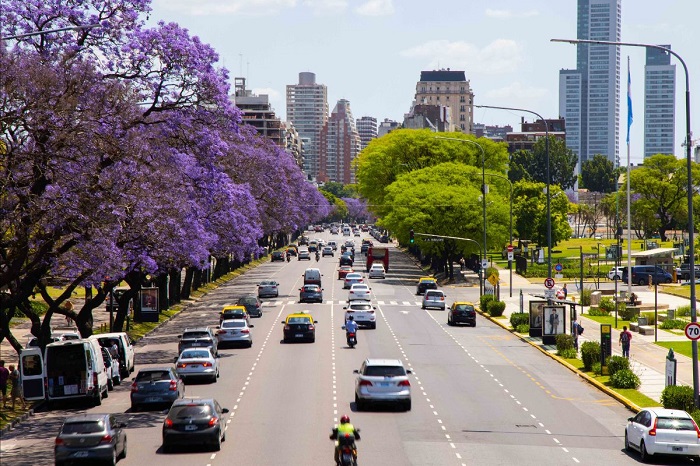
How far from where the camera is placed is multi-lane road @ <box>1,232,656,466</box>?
88.1ft

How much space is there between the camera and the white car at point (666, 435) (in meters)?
26.6

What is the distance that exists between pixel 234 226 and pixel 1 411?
119 ft

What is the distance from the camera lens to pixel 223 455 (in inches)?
1037

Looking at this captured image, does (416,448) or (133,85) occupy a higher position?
(133,85)

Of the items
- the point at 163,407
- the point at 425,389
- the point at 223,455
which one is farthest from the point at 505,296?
the point at 223,455

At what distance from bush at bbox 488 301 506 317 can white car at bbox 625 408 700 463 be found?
4179cm

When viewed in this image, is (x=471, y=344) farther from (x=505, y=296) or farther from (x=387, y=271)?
Result: (x=387, y=271)

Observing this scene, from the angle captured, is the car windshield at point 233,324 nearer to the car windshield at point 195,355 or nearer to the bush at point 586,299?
the car windshield at point 195,355

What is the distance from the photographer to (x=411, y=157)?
13100 cm

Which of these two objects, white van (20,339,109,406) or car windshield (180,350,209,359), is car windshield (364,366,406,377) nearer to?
car windshield (180,350,209,359)

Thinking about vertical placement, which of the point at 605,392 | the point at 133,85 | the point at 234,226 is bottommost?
the point at 605,392

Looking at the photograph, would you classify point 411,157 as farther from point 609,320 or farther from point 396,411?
point 396,411

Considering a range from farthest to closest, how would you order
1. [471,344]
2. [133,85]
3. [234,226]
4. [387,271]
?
1. [387,271]
2. [234,226]
3. [471,344]
4. [133,85]

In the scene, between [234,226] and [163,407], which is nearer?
[163,407]
